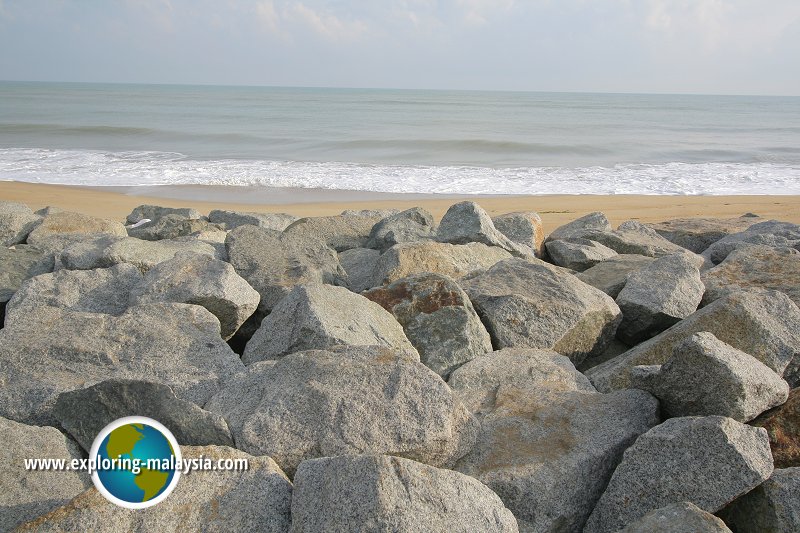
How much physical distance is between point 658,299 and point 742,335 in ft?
2.22

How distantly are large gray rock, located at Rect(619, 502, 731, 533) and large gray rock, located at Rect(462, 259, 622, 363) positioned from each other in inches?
59.3

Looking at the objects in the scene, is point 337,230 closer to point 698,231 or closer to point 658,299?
point 658,299

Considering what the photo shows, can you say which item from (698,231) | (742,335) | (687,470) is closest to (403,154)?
(698,231)

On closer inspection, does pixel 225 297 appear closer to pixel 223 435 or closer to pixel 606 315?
pixel 223 435

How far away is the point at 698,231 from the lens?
6664 mm

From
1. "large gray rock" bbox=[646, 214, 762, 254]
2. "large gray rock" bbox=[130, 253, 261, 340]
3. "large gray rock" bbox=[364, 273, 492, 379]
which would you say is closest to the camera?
"large gray rock" bbox=[364, 273, 492, 379]

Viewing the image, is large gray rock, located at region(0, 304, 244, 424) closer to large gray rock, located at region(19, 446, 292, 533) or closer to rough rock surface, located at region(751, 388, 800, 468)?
large gray rock, located at region(19, 446, 292, 533)

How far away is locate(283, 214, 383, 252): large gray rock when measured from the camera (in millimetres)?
5323

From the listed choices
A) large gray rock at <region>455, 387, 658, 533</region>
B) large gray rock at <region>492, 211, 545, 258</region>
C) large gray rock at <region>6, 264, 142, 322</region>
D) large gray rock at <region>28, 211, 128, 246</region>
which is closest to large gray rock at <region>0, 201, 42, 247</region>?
large gray rock at <region>28, 211, 128, 246</region>

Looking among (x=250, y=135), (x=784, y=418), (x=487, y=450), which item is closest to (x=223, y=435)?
(x=487, y=450)

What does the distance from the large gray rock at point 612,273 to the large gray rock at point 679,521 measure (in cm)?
230

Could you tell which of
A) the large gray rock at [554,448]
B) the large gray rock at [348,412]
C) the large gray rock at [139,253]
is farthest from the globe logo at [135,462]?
→ the large gray rock at [139,253]

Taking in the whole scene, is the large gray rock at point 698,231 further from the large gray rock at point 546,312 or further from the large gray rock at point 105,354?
the large gray rock at point 105,354

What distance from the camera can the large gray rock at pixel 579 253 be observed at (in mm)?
5023
